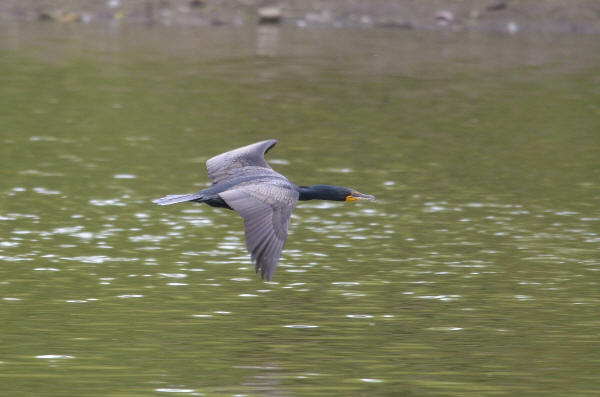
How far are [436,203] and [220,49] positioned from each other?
24019 mm

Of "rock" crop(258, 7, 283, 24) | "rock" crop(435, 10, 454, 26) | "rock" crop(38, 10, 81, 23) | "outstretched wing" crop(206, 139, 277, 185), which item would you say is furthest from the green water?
"rock" crop(258, 7, 283, 24)

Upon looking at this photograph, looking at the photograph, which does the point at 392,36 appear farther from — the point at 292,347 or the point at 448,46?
the point at 292,347


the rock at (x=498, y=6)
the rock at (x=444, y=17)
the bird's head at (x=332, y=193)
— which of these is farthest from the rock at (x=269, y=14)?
the bird's head at (x=332, y=193)

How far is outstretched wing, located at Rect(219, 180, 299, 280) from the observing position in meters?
13.0

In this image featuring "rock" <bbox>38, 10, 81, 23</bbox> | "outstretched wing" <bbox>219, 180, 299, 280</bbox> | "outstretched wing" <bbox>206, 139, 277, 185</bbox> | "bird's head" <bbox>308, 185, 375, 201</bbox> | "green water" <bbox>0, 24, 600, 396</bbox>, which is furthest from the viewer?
"rock" <bbox>38, 10, 81, 23</bbox>

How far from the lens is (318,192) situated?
15.9 m

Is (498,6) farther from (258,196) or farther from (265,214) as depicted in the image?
(265,214)

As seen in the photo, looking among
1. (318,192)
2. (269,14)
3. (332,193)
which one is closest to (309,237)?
(332,193)

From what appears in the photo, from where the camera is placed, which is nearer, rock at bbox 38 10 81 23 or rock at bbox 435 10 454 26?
rock at bbox 435 10 454 26

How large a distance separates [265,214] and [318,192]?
2147 mm

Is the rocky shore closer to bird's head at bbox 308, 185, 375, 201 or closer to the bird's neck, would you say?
bird's head at bbox 308, 185, 375, 201

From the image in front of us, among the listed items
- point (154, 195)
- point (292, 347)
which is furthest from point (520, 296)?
point (154, 195)

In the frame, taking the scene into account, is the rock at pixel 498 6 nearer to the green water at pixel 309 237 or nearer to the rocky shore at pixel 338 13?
the rocky shore at pixel 338 13

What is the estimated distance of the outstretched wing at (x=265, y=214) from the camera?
42.8 ft
